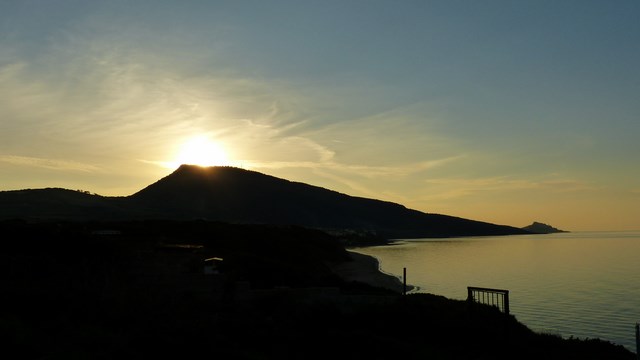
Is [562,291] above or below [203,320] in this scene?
below

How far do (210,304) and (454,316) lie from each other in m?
10.5

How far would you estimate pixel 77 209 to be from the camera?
604 ft

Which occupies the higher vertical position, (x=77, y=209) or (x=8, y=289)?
(x=77, y=209)

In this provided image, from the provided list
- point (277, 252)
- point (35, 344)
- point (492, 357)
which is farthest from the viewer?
point (277, 252)

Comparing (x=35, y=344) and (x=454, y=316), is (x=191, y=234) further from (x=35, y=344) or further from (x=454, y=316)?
(x=35, y=344)

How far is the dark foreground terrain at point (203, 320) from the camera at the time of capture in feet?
54.6

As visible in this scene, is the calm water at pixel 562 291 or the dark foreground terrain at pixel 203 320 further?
the calm water at pixel 562 291

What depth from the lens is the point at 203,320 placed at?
20797 millimetres

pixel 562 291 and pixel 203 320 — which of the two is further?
pixel 562 291

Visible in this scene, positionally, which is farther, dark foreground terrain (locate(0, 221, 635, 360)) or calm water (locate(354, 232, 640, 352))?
calm water (locate(354, 232, 640, 352))

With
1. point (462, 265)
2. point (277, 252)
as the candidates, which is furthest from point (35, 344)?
point (462, 265)

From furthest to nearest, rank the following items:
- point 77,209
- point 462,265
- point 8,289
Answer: point 77,209 < point 462,265 < point 8,289

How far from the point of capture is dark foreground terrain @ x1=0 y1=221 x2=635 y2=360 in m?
16.7

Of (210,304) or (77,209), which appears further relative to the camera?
(77,209)
